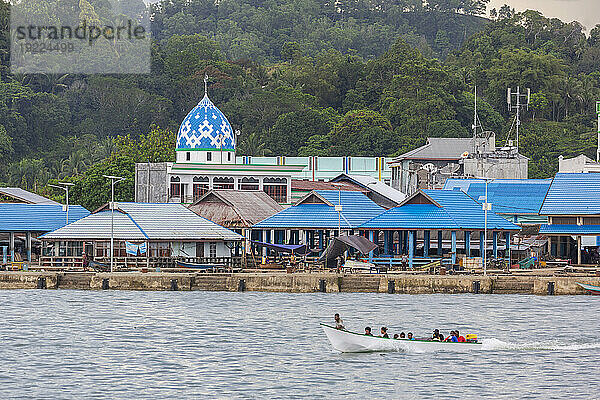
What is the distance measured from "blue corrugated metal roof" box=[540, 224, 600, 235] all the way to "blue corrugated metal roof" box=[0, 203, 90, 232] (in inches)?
1334

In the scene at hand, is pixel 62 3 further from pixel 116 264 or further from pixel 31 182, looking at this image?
pixel 116 264

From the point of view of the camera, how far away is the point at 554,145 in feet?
477

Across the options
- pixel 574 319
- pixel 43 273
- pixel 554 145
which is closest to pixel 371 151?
pixel 554 145

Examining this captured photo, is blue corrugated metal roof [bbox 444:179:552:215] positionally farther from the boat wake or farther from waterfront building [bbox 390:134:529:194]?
the boat wake

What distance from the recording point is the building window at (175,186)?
100375 mm

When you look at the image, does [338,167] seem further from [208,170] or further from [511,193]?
[511,193]

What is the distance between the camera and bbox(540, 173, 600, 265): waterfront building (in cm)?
7831

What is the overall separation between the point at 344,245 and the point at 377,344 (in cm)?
2889

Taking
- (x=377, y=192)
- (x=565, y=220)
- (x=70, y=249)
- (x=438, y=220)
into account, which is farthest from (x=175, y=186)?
(x=565, y=220)

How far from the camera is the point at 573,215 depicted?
259 feet

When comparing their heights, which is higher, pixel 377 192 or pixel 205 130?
pixel 205 130

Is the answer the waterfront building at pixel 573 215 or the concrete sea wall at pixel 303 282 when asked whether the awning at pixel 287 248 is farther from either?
the waterfront building at pixel 573 215

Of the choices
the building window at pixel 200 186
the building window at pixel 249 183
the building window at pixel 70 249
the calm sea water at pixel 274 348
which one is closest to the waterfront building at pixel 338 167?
the building window at pixel 249 183

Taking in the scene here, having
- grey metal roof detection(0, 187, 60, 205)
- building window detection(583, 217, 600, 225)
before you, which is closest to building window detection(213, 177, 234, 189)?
grey metal roof detection(0, 187, 60, 205)
